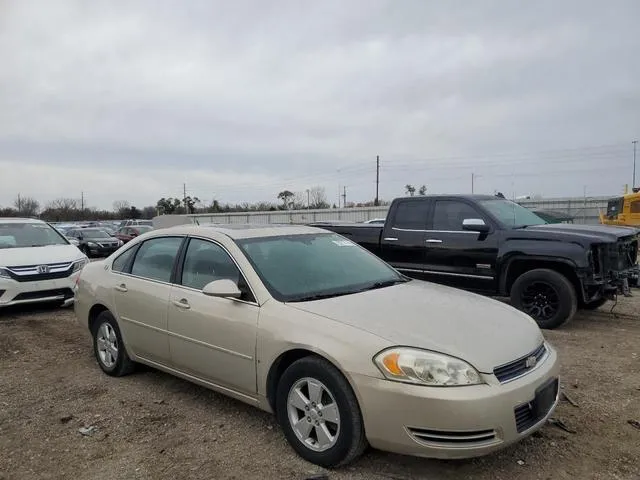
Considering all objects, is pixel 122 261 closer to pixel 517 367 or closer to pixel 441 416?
pixel 441 416

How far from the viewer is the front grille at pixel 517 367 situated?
121 inches

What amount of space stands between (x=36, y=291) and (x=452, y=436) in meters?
7.48

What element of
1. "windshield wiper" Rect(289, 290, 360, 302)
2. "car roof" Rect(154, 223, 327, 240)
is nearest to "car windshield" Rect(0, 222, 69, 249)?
"car roof" Rect(154, 223, 327, 240)

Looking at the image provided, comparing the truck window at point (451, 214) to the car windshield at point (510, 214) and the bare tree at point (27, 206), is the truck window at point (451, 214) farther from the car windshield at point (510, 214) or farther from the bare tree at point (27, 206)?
the bare tree at point (27, 206)

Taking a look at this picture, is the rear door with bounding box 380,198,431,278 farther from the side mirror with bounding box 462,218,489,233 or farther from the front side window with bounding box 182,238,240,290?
the front side window with bounding box 182,238,240,290

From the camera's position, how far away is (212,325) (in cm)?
400

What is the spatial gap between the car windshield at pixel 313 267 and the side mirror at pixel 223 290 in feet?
0.74

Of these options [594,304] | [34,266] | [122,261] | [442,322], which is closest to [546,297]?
[594,304]

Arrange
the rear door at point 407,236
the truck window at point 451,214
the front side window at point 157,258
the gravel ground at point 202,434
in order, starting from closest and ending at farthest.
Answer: the gravel ground at point 202,434, the front side window at point 157,258, the truck window at point 451,214, the rear door at point 407,236

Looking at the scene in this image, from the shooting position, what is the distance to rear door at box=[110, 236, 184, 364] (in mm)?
Answer: 4551

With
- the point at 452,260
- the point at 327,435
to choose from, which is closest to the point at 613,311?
the point at 452,260

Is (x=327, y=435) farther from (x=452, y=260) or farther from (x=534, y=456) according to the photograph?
(x=452, y=260)

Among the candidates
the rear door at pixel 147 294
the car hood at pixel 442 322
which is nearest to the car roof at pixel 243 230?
the rear door at pixel 147 294

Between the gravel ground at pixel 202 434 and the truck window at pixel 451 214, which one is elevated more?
the truck window at pixel 451 214
